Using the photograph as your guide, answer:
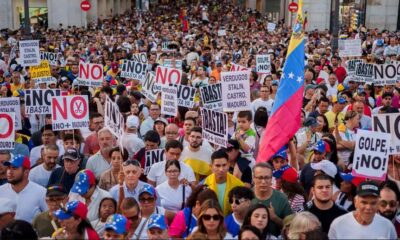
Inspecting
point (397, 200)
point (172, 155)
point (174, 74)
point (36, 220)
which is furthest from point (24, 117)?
point (397, 200)

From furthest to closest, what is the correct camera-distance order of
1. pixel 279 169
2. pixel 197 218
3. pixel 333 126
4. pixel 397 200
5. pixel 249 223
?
pixel 333 126
pixel 279 169
pixel 397 200
pixel 197 218
pixel 249 223

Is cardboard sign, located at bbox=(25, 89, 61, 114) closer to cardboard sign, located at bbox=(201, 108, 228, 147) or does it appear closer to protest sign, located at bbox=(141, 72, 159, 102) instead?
protest sign, located at bbox=(141, 72, 159, 102)

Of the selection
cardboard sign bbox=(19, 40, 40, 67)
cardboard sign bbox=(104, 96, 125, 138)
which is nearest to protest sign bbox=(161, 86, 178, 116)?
cardboard sign bbox=(104, 96, 125, 138)

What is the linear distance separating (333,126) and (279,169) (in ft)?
13.6

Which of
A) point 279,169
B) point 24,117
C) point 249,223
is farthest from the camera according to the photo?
point 24,117

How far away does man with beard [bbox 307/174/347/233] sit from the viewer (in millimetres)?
7488

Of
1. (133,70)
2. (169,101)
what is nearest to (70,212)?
(169,101)

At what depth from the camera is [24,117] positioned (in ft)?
45.2

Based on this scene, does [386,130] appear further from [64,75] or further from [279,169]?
[64,75]

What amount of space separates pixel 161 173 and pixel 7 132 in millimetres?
2781

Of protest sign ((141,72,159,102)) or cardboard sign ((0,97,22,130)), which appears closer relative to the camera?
cardboard sign ((0,97,22,130))

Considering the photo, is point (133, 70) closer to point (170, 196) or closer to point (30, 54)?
point (30, 54)

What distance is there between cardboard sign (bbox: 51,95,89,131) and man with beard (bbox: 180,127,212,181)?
221cm

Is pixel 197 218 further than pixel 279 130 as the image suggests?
No
